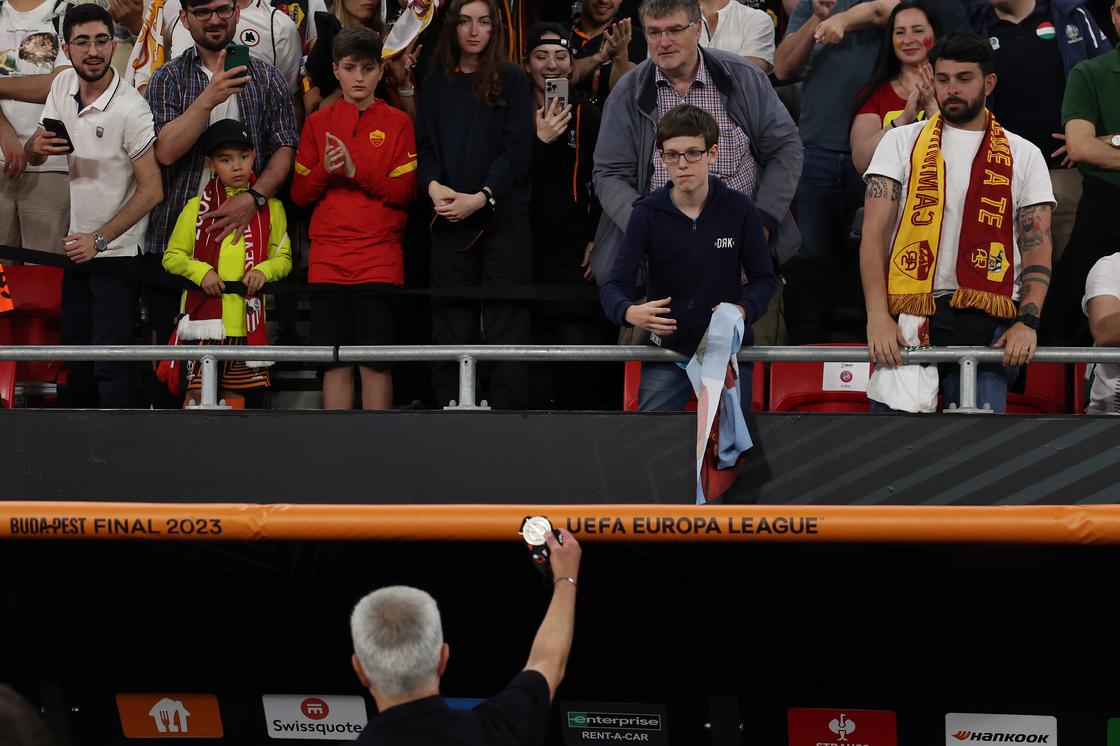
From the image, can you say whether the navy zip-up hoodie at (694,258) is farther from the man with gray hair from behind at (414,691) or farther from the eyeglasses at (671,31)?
the man with gray hair from behind at (414,691)

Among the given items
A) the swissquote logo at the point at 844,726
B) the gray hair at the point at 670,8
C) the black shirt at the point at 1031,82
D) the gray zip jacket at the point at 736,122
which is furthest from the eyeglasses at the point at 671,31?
the swissquote logo at the point at 844,726

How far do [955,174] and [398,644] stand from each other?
3.44 m

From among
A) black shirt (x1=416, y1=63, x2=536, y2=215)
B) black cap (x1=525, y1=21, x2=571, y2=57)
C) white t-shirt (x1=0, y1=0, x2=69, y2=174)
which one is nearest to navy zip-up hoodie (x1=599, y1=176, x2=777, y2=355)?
black shirt (x1=416, y1=63, x2=536, y2=215)

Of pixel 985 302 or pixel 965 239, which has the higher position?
pixel 965 239

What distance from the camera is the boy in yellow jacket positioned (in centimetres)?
673

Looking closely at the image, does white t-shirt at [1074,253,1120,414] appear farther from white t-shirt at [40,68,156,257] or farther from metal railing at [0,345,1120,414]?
white t-shirt at [40,68,156,257]

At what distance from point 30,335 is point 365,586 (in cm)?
256

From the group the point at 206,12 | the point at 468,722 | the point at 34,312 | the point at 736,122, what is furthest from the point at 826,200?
the point at 468,722

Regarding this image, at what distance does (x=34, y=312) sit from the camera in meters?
7.48

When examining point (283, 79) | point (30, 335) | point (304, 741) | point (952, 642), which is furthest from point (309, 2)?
point (952, 642)

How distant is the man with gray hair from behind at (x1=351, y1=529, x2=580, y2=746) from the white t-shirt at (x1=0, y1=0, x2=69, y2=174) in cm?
513

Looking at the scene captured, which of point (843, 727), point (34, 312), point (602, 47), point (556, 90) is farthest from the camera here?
point (602, 47)

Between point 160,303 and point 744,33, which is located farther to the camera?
point 744,33

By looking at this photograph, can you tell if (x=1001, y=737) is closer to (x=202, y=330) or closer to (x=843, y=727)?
(x=843, y=727)
